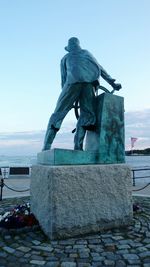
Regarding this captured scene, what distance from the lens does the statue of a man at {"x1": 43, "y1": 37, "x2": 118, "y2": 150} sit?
551cm

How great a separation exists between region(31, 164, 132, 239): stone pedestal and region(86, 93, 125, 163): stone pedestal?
0.30 m

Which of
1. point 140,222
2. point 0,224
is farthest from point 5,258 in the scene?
point 140,222

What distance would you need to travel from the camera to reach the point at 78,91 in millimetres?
5598

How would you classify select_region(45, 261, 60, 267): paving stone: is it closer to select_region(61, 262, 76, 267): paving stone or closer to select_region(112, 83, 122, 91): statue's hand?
select_region(61, 262, 76, 267): paving stone

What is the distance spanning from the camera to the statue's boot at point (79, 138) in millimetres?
5609

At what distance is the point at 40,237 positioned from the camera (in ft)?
15.2

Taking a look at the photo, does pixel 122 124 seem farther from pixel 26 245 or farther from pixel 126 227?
pixel 26 245

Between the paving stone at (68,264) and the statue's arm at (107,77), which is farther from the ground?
the statue's arm at (107,77)

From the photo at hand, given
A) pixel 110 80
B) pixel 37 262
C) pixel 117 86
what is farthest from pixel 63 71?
pixel 37 262

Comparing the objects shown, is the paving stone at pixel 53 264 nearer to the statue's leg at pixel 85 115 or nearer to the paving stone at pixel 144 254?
the paving stone at pixel 144 254

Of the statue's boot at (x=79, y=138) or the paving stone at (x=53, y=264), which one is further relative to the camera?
the statue's boot at (x=79, y=138)

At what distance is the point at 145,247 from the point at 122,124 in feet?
8.64

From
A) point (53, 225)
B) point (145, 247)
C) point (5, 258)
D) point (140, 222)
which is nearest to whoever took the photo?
point (5, 258)

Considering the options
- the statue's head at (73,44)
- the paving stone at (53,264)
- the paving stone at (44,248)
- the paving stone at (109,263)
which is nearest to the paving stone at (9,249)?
the paving stone at (44,248)
